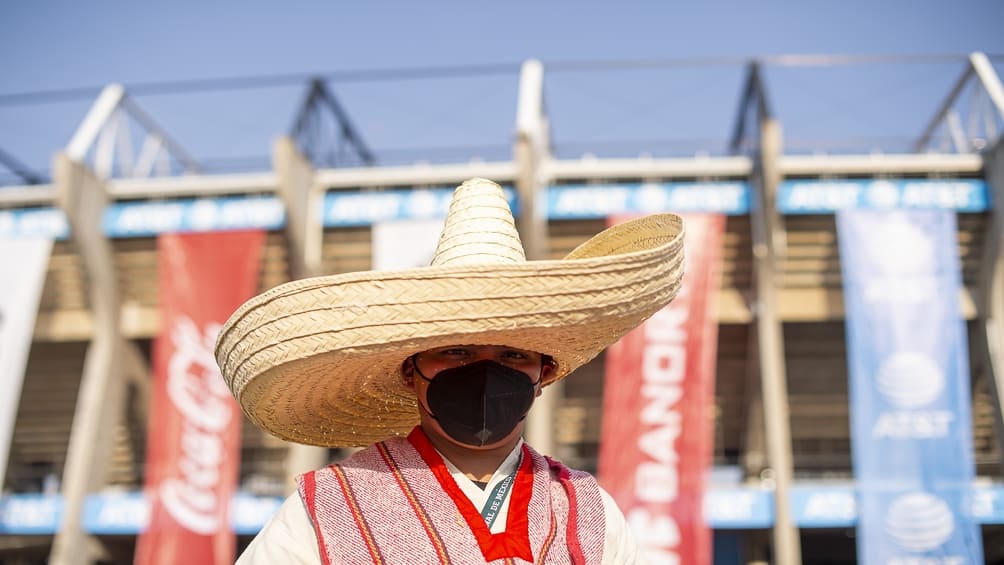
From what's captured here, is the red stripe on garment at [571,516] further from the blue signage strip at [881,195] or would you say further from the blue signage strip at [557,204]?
the blue signage strip at [881,195]

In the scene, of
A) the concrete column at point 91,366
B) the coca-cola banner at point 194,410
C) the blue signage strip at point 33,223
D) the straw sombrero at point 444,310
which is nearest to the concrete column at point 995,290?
the coca-cola banner at point 194,410

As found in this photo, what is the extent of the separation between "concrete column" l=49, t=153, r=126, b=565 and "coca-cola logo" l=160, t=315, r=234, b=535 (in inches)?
73.8

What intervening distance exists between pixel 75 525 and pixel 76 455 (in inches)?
38.6

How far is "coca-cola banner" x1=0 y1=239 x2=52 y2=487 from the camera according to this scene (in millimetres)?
11758

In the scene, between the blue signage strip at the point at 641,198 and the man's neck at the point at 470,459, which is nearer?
the man's neck at the point at 470,459

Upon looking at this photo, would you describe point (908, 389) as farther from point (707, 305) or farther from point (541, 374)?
point (541, 374)

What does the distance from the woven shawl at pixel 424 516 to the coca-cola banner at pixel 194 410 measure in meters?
9.91

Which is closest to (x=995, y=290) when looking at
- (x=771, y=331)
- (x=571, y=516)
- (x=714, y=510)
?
(x=771, y=331)

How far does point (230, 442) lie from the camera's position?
11.7 m

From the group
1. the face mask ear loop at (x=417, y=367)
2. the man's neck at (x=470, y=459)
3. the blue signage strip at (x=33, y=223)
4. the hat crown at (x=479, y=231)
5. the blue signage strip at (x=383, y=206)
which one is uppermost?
the blue signage strip at (x=383, y=206)

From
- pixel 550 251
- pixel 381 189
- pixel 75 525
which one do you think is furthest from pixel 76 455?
pixel 550 251

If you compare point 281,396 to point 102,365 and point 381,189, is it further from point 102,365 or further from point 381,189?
point 102,365

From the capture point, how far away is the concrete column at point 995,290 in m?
11.8

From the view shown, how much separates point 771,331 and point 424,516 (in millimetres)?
11111
